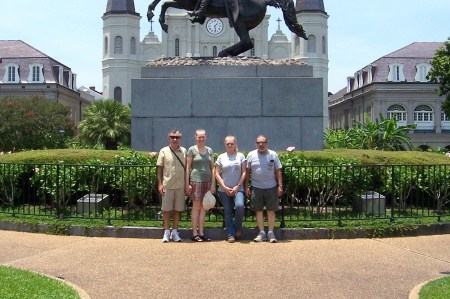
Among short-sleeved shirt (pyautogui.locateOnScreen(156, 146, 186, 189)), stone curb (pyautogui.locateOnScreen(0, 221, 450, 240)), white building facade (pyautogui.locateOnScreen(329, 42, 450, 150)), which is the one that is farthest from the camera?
white building facade (pyautogui.locateOnScreen(329, 42, 450, 150))

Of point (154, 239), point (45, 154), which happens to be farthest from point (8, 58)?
point (154, 239)

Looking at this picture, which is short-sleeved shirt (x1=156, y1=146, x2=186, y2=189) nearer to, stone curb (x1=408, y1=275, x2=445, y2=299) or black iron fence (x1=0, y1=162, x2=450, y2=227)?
black iron fence (x1=0, y1=162, x2=450, y2=227)

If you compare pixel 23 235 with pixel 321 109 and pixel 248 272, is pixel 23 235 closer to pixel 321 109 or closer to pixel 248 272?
pixel 248 272

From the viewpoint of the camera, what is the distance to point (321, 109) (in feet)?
45.6

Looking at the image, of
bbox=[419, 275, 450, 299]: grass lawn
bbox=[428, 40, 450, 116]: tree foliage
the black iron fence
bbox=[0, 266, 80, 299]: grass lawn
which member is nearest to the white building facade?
bbox=[428, 40, 450, 116]: tree foliage

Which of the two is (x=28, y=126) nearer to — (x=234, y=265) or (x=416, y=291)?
(x=234, y=265)

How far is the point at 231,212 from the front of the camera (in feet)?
31.8

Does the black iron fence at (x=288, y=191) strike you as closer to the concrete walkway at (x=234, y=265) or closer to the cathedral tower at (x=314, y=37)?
the concrete walkway at (x=234, y=265)

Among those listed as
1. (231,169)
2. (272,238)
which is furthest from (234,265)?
(231,169)

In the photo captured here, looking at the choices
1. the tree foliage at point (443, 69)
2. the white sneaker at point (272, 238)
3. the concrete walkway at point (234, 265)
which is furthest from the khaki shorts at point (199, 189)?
the tree foliage at point (443, 69)

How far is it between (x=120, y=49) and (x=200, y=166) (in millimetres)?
77192

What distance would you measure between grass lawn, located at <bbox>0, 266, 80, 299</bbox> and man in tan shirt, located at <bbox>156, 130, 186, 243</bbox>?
10.0 ft

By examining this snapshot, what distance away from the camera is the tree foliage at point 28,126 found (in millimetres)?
41594

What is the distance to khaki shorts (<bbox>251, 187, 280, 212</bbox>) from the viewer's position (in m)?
9.70
